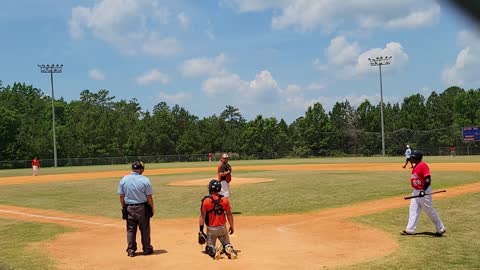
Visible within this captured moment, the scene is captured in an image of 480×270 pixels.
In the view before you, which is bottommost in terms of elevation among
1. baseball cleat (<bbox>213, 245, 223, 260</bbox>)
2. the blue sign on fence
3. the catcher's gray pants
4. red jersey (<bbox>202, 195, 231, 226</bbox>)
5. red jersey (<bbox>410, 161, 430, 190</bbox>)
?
baseball cleat (<bbox>213, 245, 223, 260</bbox>)

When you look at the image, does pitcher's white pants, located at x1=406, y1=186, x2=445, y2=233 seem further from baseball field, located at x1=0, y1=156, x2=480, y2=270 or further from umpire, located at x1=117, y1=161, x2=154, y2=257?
umpire, located at x1=117, y1=161, x2=154, y2=257

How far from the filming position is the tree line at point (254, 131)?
86250 mm

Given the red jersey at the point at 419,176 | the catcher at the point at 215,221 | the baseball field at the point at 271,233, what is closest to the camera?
the baseball field at the point at 271,233

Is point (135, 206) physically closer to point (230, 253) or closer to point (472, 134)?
point (230, 253)

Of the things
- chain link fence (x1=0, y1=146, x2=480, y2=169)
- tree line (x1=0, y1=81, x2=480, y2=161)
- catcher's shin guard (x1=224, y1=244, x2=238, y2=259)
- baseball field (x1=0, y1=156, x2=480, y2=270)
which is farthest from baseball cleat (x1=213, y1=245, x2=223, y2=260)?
tree line (x1=0, y1=81, x2=480, y2=161)

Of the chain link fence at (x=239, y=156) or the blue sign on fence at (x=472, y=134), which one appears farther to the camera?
the chain link fence at (x=239, y=156)

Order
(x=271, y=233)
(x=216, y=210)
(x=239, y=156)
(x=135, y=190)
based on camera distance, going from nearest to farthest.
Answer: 1. (x=216, y=210)
2. (x=135, y=190)
3. (x=271, y=233)
4. (x=239, y=156)

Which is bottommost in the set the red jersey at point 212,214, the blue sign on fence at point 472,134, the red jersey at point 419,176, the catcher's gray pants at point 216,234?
the catcher's gray pants at point 216,234

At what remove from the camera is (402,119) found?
93.1 metres

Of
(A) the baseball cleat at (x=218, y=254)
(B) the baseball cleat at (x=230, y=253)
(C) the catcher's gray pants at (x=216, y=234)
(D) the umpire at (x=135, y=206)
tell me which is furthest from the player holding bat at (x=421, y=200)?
(D) the umpire at (x=135, y=206)

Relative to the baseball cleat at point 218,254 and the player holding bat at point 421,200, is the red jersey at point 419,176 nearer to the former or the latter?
the player holding bat at point 421,200

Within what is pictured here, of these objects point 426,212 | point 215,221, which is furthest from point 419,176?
point 215,221

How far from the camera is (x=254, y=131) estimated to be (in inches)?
3787

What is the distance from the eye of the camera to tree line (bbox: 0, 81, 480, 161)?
86.2m
